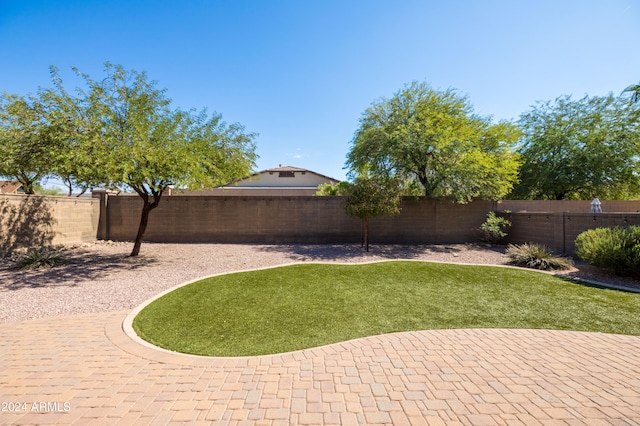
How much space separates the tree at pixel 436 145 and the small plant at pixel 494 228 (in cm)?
117

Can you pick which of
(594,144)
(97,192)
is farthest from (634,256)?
(97,192)

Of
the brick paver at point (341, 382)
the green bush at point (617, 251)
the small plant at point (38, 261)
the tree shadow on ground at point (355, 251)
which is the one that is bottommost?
the brick paver at point (341, 382)

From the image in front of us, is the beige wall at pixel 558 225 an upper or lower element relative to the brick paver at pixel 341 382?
upper

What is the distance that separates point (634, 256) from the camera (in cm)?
740

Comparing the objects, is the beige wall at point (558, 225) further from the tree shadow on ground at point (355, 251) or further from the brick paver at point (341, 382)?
the brick paver at point (341, 382)

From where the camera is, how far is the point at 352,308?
5.64 m

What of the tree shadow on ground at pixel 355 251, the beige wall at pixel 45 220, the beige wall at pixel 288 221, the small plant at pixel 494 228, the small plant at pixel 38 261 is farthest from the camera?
the beige wall at pixel 288 221

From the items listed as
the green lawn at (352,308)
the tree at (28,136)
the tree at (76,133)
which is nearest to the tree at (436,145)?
the green lawn at (352,308)

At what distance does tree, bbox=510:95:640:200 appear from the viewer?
16828mm

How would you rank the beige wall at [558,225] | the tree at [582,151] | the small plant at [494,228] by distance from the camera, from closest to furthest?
1. the beige wall at [558,225]
2. the small plant at [494,228]
3. the tree at [582,151]

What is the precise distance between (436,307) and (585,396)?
2.81 m

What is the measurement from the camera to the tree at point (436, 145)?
39.5ft

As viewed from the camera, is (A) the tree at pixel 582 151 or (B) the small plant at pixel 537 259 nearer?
(B) the small plant at pixel 537 259

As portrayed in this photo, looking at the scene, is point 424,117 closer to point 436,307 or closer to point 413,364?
point 436,307
